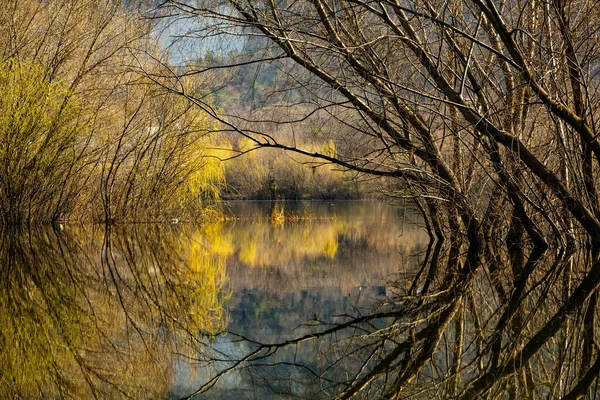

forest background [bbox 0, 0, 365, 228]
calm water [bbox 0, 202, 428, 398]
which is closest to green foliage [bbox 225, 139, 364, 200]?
forest background [bbox 0, 0, 365, 228]

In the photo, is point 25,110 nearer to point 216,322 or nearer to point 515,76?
point 515,76

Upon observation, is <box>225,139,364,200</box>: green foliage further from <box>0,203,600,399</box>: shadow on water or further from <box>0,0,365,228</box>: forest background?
<box>0,203,600,399</box>: shadow on water

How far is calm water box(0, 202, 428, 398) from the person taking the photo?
2346mm

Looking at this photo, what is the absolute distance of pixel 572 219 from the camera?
7.09 metres

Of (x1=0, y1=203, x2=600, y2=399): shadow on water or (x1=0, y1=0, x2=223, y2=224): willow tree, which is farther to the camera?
(x1=0, y1=0, x2=223, y2=224): willow tree

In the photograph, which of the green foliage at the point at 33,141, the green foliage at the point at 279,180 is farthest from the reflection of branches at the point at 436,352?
the green foliage at the point at 279,180

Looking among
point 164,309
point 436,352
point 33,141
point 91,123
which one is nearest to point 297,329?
point 436,352

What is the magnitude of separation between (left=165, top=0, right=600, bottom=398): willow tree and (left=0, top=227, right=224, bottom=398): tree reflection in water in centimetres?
76

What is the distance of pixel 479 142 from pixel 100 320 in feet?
11.9

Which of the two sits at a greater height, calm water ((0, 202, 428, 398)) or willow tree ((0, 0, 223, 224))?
willow tree ((0, 0, 223, 224))

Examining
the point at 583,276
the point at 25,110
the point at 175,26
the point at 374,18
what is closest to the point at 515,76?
the point at 374,18

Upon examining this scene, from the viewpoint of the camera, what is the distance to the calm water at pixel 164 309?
2.35 metres

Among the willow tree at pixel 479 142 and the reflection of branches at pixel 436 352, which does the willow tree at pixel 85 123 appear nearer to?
the willow tree at pixel 479 142

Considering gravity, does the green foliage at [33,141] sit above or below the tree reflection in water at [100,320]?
above
